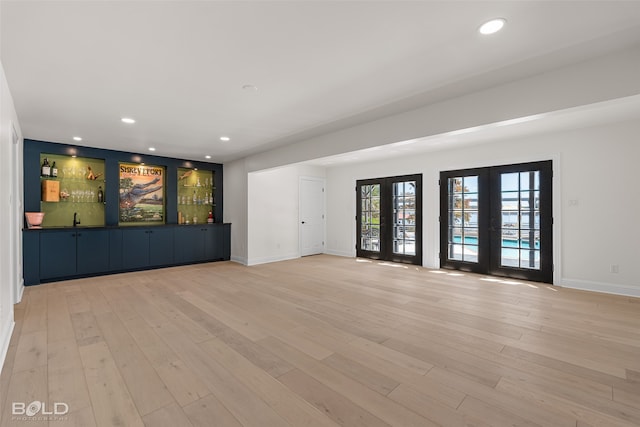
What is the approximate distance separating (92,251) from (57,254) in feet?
1.57

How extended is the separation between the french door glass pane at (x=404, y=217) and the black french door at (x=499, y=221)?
0.70 metres

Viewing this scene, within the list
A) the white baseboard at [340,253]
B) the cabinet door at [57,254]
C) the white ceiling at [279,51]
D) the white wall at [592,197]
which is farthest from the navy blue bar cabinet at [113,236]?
the white wall at [592,197]

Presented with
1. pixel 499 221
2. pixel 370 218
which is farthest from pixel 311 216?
pixel 499 221

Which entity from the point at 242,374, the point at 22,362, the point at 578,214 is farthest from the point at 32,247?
the point at 578,214

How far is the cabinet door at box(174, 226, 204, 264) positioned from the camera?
6379 mm

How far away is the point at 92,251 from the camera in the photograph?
5.30 m

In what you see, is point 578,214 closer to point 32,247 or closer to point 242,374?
point 242,374

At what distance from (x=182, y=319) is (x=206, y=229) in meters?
3.83

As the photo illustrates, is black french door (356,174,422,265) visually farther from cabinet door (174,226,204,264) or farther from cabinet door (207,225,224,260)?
cabinet door (174,226,204,264)

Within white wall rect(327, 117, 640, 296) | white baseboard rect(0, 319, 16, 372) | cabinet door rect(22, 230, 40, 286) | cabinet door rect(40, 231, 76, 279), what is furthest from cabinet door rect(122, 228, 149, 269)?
white wall rect(327, 117, 640, 296)

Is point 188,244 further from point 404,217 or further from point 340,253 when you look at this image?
point 404,217

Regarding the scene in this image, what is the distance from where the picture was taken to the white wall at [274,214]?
668 centimetres

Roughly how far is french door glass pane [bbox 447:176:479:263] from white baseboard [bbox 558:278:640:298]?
56.1 inches

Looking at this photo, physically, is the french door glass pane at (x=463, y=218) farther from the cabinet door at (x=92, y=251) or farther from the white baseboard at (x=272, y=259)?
the cabinet door at (x=92, y=251)
